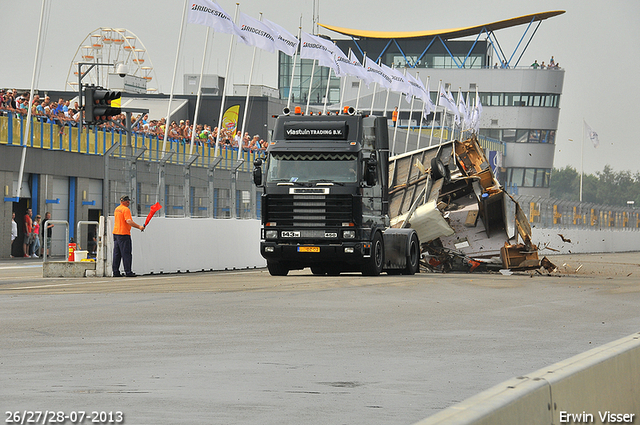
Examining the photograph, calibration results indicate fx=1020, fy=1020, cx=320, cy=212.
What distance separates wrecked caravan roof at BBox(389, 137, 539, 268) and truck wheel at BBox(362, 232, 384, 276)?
277 centimetres

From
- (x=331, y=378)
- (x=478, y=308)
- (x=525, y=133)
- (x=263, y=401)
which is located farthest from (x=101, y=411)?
(x=525, y=133)

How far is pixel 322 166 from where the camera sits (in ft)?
71.7

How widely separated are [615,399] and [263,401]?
2.32 m

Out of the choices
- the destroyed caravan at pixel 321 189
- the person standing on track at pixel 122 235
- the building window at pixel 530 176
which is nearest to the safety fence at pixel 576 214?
the destroyed caravan at pixel 321 189

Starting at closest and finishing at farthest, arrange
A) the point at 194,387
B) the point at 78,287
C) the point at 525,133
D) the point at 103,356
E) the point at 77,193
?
1. the point at 194,387
2. the point at 103,356
3. the point at 78,287
4. the point at 77,193
5. the point at 525,133

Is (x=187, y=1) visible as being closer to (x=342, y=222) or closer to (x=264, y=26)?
(x=264, y=26)

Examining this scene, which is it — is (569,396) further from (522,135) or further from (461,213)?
(522,135)

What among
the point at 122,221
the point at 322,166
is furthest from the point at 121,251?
the point at 322,166

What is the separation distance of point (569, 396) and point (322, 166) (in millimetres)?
16855

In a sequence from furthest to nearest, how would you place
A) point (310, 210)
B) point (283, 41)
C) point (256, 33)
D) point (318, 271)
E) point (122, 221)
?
point (283, 41) → point (256, 33) → point (318, 271) → point (122, 221) → point (310, 210)

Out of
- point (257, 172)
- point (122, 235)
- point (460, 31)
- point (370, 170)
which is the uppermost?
point (460, 31)

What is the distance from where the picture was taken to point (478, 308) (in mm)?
15359

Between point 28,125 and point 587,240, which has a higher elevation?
point 28,125

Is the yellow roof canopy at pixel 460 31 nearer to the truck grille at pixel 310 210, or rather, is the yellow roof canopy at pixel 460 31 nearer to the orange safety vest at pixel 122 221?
the truck grille at pixel 310 210
